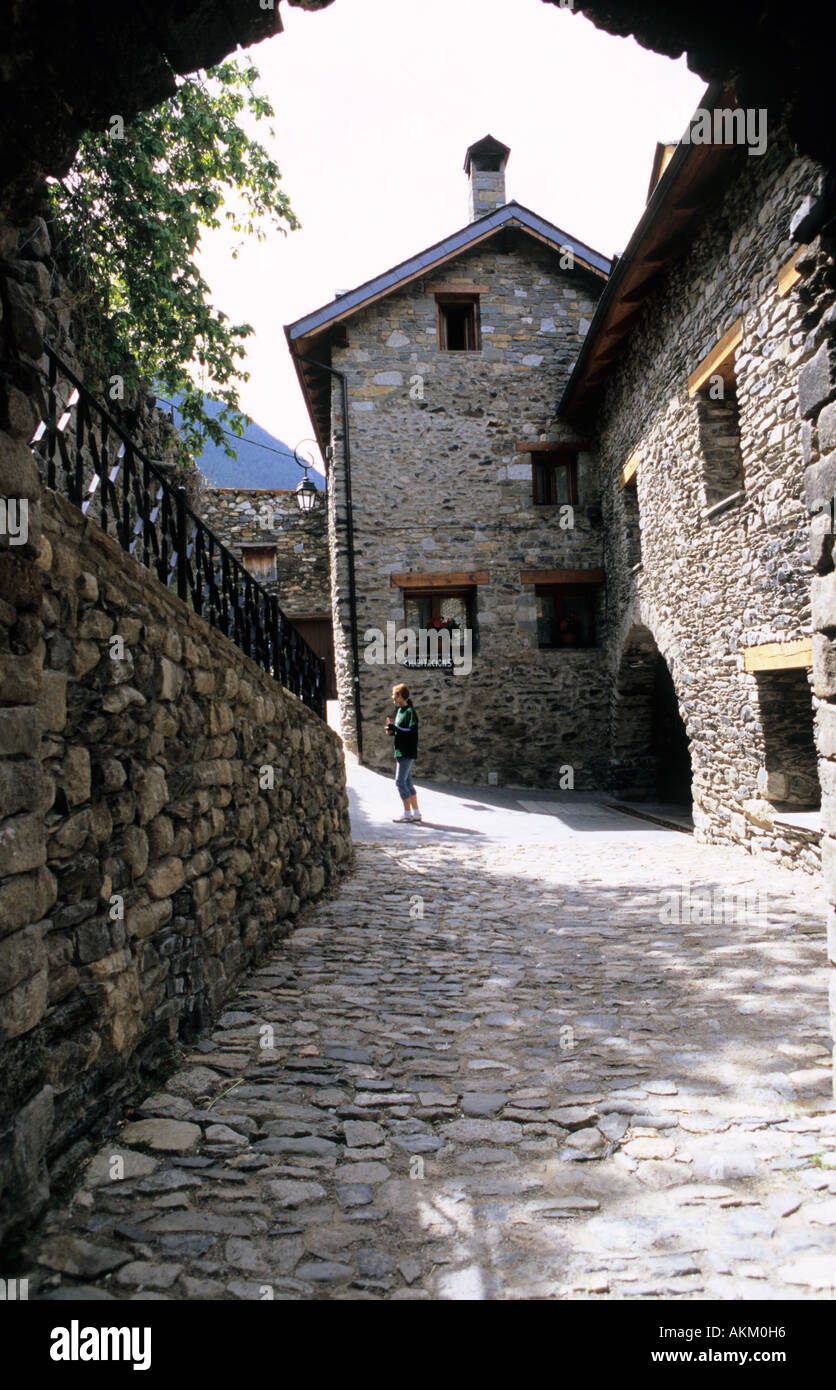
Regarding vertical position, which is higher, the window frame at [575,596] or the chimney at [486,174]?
the chimney at [486,174]

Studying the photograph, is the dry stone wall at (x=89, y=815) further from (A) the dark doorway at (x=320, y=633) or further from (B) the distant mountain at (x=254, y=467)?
(B) the distant mountain at (x=254, y=467)

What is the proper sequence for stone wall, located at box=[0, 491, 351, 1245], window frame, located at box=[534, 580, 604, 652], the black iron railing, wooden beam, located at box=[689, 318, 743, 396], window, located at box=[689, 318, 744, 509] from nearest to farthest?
stone wall, located at box=[0, 491, 351, 1245]
the black iron railing
wooden beam, located at box=[689, 318, 743, 396]
window, located at box=[689, 318, 744, 509]
window frame, located at box=[534, 580, 604, 652]

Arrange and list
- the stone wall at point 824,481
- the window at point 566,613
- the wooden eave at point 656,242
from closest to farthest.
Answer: the stone wall at point 824,481 → the wooden eave at point 656,242 → the window at point 566,613

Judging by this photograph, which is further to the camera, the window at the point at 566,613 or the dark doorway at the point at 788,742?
the window at the point at 566,613

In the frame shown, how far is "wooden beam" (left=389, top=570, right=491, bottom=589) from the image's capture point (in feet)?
39.7

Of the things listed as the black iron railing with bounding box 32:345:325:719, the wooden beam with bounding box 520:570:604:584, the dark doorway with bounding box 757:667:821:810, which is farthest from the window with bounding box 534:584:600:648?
the black iron railing with bounding box 32:345:325:719

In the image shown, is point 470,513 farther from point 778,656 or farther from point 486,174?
point 778,656

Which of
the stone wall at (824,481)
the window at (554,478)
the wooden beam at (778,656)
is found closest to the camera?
the stone wall at (824,481)

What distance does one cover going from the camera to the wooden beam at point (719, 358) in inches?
264

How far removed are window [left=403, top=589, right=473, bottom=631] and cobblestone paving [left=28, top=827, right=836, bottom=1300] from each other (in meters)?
8.15

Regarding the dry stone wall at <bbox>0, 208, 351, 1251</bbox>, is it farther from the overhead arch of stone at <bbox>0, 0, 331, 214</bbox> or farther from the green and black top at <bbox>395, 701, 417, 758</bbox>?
the green and black top at <bbox>395, 701, 417, 758</bbox>

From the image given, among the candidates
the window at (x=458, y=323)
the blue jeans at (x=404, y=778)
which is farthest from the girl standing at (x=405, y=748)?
the window at (x=458, y=323)

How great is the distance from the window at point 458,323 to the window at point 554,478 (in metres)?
2.05
